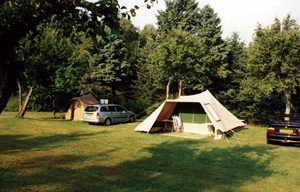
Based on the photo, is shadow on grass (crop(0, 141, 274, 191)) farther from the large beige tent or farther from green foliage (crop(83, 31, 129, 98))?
green foliage (crop(83, 31, 129, 98))

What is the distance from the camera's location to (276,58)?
74.0 feet

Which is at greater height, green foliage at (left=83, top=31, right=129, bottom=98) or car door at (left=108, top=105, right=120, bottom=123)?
green foliage at (left=83, top=31, right=129, bottom=98)

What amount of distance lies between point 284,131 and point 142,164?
825cm

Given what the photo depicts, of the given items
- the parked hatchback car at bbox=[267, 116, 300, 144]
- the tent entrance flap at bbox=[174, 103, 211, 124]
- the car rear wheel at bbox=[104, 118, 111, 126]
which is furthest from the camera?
the car rear wheel at bbox=[104, 118, 111, 126]

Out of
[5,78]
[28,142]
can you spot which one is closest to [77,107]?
[28,142]

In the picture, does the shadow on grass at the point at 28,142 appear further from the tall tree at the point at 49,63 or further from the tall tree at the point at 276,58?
the tall tree at the point at 276,58

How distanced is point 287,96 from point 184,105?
8.91 metres

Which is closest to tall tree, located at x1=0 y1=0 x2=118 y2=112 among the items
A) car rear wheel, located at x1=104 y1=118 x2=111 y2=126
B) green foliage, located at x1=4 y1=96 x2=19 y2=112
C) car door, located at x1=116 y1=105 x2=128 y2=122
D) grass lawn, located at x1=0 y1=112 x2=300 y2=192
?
grass lawn, located at x1=0 y1=112 x2=300 y2=192

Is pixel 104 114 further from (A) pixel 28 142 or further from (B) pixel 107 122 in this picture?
(A) pixel 28 142

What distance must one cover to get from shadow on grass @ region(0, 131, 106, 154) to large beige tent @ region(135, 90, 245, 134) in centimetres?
474

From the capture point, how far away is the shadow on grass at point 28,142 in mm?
12394

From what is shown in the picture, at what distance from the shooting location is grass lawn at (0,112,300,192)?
303 inches

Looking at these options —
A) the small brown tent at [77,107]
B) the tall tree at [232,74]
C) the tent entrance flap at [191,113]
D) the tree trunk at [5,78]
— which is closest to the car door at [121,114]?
the small brown tent at [77,107]

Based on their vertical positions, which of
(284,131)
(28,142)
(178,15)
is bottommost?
(28,142)
